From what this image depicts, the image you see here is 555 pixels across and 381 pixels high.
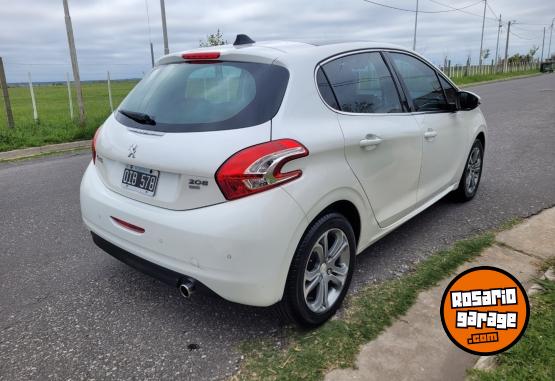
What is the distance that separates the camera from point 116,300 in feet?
10.1

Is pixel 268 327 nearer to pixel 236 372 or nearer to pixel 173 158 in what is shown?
pixel 236 372

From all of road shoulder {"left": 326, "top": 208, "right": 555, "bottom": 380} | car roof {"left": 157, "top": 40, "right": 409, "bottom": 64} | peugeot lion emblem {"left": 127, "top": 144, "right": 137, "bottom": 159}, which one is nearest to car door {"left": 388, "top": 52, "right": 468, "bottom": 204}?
car roof {"left": 157, "top": 40, "right": 409, "bottom": 64}

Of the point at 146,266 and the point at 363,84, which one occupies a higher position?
the point at 363,84

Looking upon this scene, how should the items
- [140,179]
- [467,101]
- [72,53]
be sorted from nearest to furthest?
[140,179] → [467,101] → [72,53]

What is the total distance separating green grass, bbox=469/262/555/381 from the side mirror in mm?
2230

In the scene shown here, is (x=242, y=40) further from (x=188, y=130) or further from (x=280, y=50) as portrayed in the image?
(x=188, y=130)

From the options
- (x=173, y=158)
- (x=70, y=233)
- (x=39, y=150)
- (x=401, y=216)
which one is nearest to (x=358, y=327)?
(x=401, y=216)

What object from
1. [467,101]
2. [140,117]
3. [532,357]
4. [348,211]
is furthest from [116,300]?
[467,101]

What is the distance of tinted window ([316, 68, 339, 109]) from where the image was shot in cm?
270

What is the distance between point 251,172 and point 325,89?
0.83m

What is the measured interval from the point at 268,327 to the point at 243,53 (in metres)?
1.64

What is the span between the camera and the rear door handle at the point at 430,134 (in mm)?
3624

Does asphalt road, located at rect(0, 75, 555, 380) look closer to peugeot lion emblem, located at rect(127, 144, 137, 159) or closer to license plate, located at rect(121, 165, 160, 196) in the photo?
license plate, located at rect(121, 165, 160, 196)

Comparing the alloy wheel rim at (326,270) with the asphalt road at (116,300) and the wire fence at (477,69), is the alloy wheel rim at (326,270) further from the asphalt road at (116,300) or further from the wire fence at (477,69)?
the wire fence at (477,69)
